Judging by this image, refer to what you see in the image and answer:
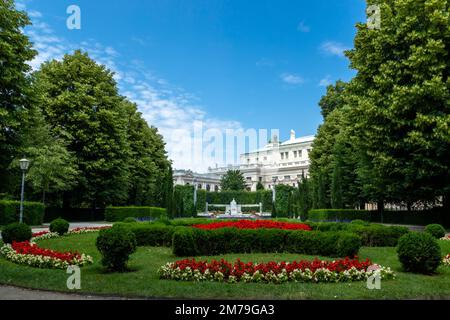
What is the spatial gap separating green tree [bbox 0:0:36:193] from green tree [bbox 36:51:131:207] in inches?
367

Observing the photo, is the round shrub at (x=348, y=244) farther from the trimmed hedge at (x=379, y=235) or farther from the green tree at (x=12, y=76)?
the green tree at (x=12, y=76)

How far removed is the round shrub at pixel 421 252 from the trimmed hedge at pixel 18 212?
22.5 metres

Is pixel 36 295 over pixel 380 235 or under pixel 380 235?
under

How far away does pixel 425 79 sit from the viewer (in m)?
19.9

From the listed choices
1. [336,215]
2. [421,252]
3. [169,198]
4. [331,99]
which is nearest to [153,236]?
[421,252]

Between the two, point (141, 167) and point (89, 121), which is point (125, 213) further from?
point (141, 167)

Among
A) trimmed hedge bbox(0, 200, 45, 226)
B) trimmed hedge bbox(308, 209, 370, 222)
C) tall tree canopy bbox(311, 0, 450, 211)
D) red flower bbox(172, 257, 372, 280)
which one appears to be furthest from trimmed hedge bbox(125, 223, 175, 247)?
trimmed hedge bbox(308, 209, 370, 222)

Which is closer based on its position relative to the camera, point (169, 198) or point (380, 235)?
point (380, 235)

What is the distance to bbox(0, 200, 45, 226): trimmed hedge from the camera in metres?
24.1

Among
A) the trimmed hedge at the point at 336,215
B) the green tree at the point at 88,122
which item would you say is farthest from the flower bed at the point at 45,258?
the trimmed hedge at the point at 336,215

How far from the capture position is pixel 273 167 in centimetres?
9425

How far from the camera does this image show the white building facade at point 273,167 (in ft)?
289

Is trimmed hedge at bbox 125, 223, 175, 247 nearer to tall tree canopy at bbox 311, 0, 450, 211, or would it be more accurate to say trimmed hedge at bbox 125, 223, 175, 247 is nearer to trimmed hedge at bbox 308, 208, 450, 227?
tall tree canopy at bbox 311, 0, 450, 211

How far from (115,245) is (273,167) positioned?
8585 cm
